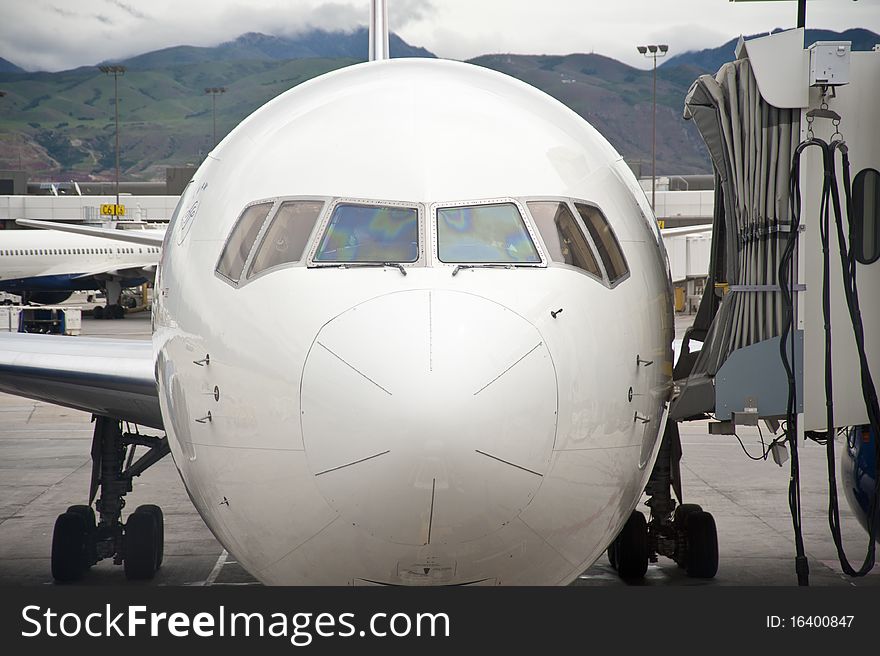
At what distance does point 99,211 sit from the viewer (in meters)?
82.2

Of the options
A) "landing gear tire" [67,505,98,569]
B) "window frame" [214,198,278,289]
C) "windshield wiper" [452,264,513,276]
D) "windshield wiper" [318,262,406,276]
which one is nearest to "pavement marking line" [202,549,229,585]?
"landing gear tire" [67,505,98,569]

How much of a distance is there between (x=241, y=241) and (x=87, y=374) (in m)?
3.68

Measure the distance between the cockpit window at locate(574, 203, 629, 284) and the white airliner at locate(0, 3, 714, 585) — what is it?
23 mm

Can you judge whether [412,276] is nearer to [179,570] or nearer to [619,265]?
[619,265]

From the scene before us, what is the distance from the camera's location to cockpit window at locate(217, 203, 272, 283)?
598cm

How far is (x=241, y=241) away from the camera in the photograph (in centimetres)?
608

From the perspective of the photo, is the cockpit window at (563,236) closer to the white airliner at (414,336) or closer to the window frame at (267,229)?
the white airliner at (414,336)

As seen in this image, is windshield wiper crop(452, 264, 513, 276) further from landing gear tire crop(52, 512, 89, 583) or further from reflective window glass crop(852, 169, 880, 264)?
landing gear tire crop(52, 512, 89, 583)

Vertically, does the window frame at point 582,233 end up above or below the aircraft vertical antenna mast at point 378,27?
below

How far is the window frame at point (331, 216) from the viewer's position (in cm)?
557

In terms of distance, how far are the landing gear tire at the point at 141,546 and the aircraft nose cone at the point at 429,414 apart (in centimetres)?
605

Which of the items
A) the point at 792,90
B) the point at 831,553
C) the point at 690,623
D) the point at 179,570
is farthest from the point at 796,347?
Answer: the point at 179,570

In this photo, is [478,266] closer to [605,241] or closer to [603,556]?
[605,241]

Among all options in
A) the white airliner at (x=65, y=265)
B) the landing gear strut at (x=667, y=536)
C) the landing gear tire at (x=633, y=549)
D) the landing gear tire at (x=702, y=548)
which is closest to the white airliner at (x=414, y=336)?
the landing gear strut at (x=667, y=536)
